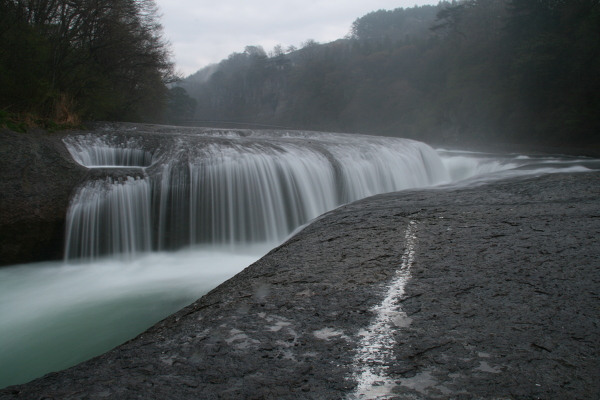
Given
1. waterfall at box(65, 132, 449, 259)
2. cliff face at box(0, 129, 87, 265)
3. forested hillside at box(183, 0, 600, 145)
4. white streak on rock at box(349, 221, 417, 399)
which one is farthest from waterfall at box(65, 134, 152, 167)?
forested hillside at box(183, 0, 600, 145)

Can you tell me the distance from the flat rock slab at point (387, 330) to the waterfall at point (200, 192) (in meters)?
3.95

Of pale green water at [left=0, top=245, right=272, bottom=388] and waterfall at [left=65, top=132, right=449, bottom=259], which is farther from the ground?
waterfall at [left=65, top=132, right=449, bottom=259]

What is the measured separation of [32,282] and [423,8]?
366ft

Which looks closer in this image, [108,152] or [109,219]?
[109,219]

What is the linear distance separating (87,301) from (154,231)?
1.99 meters

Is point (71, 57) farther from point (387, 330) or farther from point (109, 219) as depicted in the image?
point (387, 330)

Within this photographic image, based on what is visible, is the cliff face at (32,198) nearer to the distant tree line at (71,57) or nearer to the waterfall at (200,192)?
the waterfall at (200,192)

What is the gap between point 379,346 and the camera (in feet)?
5.88

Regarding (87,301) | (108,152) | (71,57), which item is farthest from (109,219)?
(71,57)

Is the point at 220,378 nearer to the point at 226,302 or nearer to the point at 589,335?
the point at 226,302

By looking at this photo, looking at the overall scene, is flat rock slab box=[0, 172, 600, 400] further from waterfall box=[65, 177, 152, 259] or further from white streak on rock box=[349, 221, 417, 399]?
waterfall box=[65, 177, 152, 259]

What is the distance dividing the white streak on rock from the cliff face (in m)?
5.74

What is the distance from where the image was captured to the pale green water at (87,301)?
3699mm

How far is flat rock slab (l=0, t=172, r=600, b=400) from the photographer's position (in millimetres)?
1546
